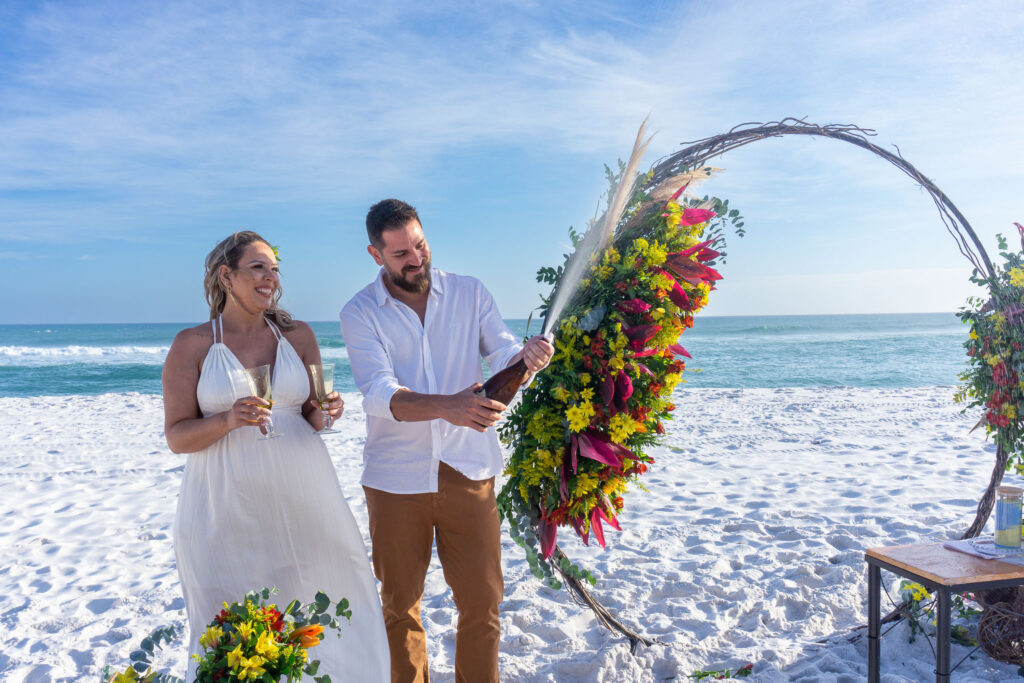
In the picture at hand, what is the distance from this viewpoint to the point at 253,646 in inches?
71.6

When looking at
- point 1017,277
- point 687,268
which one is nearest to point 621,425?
point 687,268

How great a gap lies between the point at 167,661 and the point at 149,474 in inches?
206

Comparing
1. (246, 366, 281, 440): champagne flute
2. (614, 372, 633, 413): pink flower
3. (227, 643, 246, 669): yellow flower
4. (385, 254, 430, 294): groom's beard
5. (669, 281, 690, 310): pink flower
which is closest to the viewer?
(227, 643, 246, 669): yellow flower

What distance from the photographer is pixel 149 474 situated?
27.1ft

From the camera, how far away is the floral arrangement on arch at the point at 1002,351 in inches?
140

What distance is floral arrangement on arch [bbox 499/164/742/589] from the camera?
9.96ft

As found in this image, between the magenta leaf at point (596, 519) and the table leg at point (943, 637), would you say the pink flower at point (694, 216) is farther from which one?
the table leg at point (943, 637)

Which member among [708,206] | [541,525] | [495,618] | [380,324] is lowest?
[495,618]

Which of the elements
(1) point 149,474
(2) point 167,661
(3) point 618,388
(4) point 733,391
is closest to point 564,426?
(3) point 618,388

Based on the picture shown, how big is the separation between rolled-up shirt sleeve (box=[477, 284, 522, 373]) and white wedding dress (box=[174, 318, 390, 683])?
2.53ft

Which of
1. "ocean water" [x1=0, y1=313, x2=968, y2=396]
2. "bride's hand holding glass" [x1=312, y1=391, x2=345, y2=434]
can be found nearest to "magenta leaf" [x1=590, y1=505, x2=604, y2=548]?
"bride's hand holding glass" [x1=312, y1=391, x2=345, y2=434]

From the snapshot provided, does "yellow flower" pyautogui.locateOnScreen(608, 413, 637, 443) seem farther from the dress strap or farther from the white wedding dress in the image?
the dress strap

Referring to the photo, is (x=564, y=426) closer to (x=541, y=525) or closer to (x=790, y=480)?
(x=541, y=525)

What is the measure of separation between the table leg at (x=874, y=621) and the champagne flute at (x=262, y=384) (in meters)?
2.55
